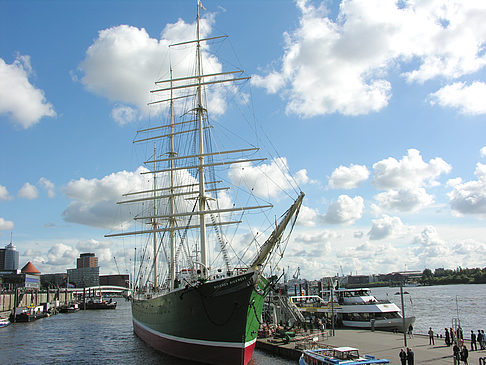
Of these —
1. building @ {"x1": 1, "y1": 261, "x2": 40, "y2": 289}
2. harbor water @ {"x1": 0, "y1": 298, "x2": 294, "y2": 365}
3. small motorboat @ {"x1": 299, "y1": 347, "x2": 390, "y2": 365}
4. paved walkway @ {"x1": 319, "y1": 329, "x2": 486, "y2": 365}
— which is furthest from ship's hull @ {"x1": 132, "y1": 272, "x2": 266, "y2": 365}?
building @ {"x1": 1, "y1": 261, "x2": 40, "y2": 289}

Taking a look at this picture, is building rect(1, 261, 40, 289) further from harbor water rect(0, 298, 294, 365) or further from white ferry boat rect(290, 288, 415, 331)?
white ferry boat rect(290, 288, 415, 331)

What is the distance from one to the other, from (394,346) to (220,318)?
12856 millimetres

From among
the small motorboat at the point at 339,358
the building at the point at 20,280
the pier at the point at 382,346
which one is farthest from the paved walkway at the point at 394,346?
the building at the point at 20,280

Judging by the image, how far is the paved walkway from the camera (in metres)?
22.5

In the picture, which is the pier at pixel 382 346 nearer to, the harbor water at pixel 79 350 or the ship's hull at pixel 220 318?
the harbor water at pixel 79 350

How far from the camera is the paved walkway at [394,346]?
2248 centimetres

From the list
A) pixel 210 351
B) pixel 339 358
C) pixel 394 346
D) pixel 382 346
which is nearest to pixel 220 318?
pixel 210 351

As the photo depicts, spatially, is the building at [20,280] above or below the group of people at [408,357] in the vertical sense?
below

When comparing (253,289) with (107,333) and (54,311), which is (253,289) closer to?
(107,333)

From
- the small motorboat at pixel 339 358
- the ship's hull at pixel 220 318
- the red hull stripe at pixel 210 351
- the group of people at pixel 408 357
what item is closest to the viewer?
the small motorboat at pixel 339 358

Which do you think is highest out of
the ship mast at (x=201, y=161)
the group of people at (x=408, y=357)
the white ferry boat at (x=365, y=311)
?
the ship mast at (x=201, y=161)

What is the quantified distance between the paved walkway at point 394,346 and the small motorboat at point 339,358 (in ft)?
13.2

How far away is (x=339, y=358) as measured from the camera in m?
19.6

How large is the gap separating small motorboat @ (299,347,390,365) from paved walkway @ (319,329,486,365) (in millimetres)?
4014
